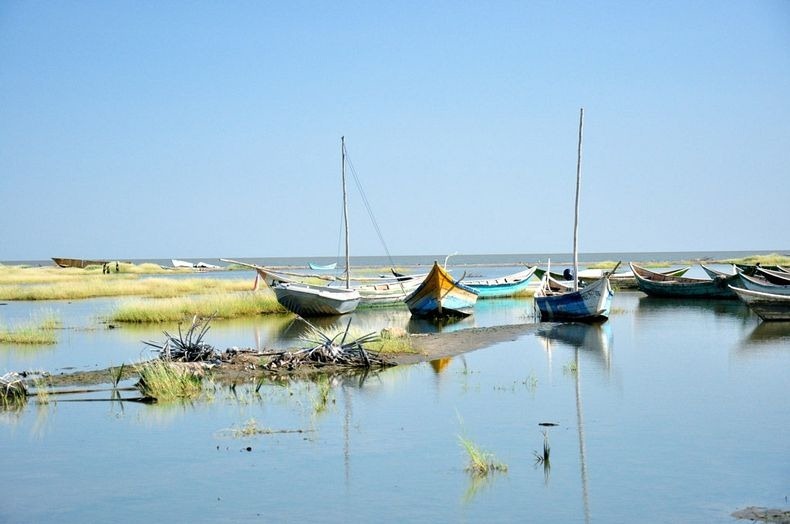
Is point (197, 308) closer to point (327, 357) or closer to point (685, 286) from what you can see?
point (327, 357)

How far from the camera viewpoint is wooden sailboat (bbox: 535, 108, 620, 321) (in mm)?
28062

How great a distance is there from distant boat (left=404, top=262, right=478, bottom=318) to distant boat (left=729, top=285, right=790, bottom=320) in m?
9.59

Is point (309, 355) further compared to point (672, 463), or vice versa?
point (309, 355)

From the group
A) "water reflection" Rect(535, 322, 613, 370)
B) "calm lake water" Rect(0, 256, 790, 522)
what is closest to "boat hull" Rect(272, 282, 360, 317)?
"water reflection" Rect(535, 322, 613, 370)

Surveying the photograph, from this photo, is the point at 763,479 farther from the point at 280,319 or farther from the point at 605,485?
the point at 280,319

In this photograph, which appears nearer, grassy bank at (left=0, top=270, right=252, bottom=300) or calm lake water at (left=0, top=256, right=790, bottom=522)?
calm lake water at (left=0, top=256, right=790, bottom=522)

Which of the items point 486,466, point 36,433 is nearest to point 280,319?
point 36,433

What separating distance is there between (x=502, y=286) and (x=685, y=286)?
28.9 ft

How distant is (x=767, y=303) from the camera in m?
26.8

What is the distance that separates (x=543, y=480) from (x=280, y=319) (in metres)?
22.3

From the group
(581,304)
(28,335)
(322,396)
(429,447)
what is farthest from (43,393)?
(581,304)

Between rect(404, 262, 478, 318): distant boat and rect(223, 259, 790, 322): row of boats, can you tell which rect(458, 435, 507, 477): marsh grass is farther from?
rect(404, 262, 478, 318): distant boat

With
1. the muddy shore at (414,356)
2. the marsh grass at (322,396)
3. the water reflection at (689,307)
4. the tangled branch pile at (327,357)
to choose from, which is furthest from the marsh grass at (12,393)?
the water reflection at (689,307)

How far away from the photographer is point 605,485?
9.58 m
